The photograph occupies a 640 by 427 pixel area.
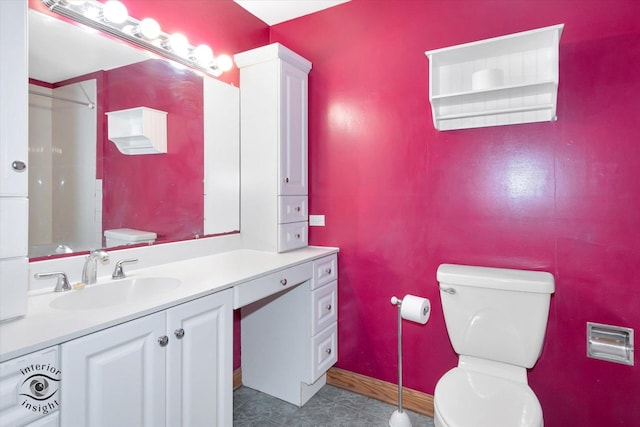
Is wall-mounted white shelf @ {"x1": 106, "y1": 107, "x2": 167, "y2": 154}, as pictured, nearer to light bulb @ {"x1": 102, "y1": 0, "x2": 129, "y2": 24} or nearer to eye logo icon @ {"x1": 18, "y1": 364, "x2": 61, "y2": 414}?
light bulb @ {"x1": 102, "y1": 0, "x2": 129, "y2": 24}

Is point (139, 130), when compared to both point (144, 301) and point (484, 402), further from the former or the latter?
point (484, 402)

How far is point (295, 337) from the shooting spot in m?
2.02

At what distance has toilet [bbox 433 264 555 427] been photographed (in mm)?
1290

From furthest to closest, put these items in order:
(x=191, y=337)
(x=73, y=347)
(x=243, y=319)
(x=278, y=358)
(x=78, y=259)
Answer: (x=243, y=319)
(x=278, y=358)
(x=78, y=259)
(x=191, y=337)
(x=73, y=347)

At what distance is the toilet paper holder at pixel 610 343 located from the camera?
1.53 m

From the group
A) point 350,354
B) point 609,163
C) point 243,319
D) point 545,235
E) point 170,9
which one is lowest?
point 350,354

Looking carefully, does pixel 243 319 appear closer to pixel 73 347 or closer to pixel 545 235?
pixel 73 347

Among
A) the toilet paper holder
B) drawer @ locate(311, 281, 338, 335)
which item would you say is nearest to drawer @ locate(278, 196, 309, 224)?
drawer @ locate(311, 281, 338, 335)

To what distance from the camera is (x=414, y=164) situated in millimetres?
1965

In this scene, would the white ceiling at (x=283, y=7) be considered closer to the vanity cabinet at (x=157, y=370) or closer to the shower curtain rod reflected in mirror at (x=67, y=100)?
the shower curtain rod reflected in mirror at (x=67, y=100)

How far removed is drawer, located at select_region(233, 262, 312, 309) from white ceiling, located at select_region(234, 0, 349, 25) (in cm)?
162

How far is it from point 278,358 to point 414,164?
1.40 m

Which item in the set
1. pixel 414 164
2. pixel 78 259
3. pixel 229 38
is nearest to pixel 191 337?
pixel 78 259

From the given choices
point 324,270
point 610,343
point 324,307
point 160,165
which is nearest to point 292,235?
point 324,270
